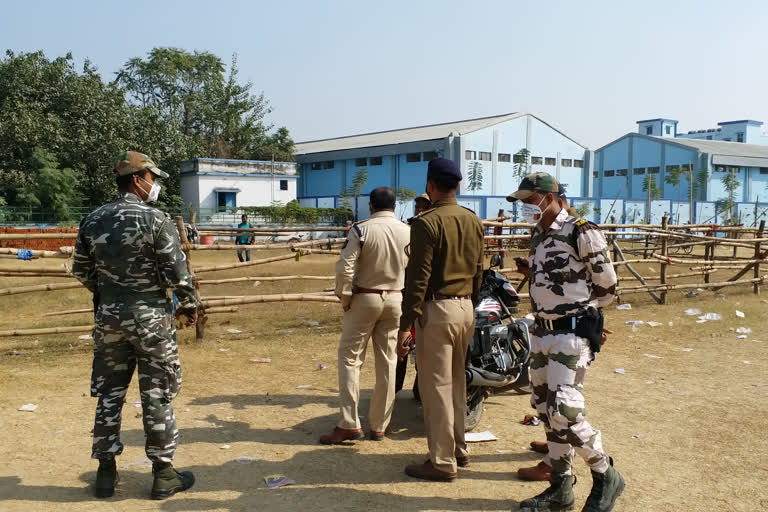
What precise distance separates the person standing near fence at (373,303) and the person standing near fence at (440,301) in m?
0.64

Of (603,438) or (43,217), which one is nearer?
(603,438)

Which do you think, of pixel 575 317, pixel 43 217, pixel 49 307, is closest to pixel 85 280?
pixel 575 317

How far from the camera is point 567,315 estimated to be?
10.8 ft

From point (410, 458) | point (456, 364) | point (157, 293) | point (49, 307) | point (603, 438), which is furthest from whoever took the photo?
point (49, 307)

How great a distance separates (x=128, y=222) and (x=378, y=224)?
162 cm

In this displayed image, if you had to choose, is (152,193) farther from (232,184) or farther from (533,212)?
(232,184)

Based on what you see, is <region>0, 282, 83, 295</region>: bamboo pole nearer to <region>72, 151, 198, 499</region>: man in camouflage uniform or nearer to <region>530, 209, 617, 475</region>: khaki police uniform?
<region>72, 151, 198, 499</region>: man in camouflage uniform

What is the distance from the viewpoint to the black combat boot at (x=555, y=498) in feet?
11.0

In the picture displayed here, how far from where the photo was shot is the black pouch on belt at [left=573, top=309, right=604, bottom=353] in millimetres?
3264

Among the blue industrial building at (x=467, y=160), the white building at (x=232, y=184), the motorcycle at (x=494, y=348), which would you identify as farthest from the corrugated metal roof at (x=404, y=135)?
the motorcycle at (x=494, y=348)

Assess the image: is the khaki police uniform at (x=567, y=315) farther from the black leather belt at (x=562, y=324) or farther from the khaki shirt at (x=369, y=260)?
the khaki shirt at (x=369, y=260)

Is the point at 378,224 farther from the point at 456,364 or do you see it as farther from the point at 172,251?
the point at 172,251

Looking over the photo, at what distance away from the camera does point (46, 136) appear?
95.9 ft

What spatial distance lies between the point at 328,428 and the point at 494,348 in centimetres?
138
